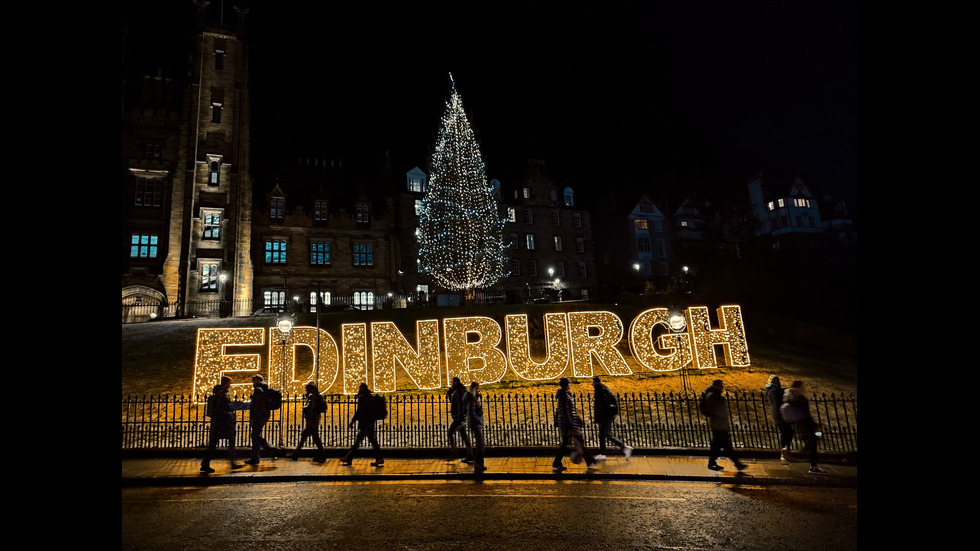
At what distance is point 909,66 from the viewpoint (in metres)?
2.26

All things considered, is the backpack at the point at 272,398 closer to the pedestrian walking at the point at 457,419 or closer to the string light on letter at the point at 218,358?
the string light on letter at the point at 218,358

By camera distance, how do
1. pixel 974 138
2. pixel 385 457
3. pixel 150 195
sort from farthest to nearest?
pixel 150 195 → pixel 385 457 → pixel 974 138

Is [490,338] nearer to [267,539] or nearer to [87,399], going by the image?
[267,539]

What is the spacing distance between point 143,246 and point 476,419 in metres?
39.9

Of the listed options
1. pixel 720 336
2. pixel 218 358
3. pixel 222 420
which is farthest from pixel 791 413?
pixel 218 358

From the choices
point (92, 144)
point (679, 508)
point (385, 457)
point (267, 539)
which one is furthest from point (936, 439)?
point (385, 457)

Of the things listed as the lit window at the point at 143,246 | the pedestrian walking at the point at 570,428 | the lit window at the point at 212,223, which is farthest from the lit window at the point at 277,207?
the pedestrian walking at the point at 570,428

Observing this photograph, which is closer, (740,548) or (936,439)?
(936,439)

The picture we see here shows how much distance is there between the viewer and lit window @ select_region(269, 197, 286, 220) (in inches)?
1679

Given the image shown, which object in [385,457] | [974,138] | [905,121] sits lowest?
[385,457]

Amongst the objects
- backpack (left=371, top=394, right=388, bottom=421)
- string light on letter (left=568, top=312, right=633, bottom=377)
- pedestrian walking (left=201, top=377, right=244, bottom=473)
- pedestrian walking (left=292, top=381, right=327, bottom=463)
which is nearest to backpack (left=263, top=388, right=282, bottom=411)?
pedestrian walking (left=292, top=381, right=327, bottom=463)

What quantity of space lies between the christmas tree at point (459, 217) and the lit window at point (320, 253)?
11113mm

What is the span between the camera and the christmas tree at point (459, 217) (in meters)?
37.0

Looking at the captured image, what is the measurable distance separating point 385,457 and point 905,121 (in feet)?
43.9
